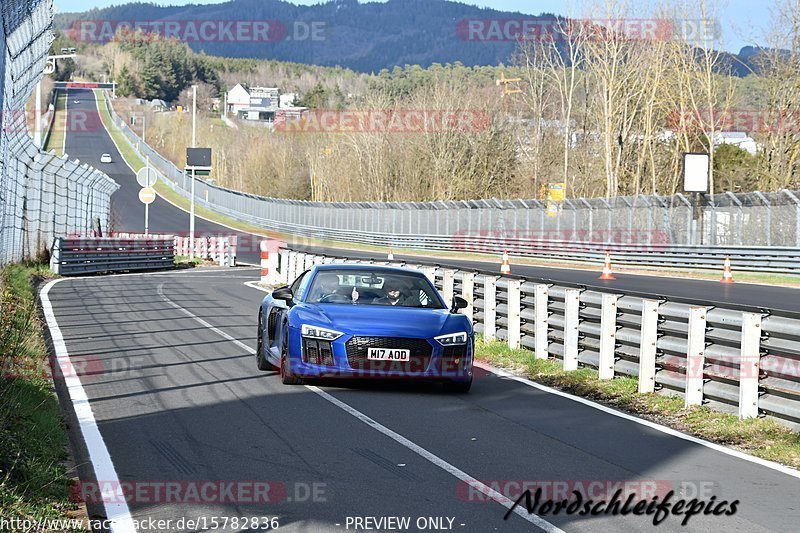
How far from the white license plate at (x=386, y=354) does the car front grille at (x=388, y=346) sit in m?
0.03

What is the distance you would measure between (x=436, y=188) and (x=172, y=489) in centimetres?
7535

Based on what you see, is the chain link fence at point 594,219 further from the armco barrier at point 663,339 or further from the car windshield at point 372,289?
the car windshield at point 372,289

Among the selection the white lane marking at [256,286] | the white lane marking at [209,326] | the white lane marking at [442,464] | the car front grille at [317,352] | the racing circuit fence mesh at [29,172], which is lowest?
the white lane marking at [256,286]

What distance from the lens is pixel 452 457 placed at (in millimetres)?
8273

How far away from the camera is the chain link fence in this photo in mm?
37281

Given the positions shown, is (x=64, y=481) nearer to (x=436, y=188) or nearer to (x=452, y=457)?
(x=452, y=457)

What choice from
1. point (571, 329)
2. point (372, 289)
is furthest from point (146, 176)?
point (372, 289)

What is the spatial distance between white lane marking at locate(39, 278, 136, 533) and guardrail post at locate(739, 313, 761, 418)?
18.5 feet

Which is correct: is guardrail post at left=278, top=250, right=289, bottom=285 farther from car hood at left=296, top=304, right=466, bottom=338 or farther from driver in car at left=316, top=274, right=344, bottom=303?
car hood at left=296, top=304, right=466, bottom=338

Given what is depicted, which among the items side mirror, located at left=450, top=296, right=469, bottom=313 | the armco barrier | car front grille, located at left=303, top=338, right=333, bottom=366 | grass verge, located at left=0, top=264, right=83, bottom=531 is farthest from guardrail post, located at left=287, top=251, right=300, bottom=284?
grass verge, located at left=0, top=264, right=83, bottom=531

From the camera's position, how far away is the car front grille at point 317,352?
11352 mm

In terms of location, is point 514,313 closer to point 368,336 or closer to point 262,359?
point 262,359

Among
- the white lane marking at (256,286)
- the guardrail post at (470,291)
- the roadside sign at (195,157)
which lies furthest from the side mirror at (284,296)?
the roadside sign at (195,157)

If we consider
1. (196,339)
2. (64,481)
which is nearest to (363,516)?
(64,481)
